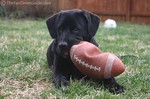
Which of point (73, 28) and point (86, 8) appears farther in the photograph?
point (86, 8)

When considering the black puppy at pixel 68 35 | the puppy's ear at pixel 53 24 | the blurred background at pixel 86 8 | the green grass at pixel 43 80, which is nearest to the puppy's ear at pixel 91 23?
the black puppy at pixel 68 35

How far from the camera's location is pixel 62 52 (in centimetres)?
366

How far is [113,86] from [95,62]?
0.30 m

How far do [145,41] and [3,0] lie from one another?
8.87 meters

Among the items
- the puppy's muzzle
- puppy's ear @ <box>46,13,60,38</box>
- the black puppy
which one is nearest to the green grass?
the black puppy

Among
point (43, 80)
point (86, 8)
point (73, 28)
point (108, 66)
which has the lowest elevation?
point (86, 8)

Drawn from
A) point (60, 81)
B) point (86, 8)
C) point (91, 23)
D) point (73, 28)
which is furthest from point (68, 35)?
point (86, 8)

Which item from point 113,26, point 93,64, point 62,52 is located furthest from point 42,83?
point 113,26

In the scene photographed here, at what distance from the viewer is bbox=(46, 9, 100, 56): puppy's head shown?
12.0 feet

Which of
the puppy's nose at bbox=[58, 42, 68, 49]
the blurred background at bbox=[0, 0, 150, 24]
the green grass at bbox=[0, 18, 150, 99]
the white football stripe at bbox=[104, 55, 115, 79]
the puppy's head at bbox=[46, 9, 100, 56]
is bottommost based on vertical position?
the blurred background at bbox=[0, 0, 150, 24]

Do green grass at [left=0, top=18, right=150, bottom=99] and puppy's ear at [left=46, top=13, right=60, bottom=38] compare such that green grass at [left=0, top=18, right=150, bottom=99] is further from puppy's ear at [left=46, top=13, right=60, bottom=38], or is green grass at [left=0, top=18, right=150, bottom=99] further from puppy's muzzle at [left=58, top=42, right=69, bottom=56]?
puppy's ear at [left=46, top=13, right=60, bottom=38]

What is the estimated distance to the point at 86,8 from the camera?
15078mm

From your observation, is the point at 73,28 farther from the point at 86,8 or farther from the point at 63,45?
the point at 86,8

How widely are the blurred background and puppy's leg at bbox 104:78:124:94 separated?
11.3 meters
